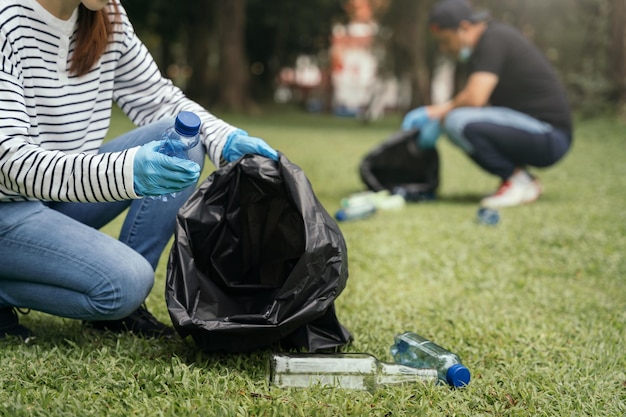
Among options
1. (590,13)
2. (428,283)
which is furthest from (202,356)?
(590,13)

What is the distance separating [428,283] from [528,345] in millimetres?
824

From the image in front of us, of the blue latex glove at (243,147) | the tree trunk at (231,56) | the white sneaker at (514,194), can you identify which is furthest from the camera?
the tree trunk at (231,56)

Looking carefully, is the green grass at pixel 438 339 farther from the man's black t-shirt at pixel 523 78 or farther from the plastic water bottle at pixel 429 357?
the man's black t-shirt at pixel 523 78

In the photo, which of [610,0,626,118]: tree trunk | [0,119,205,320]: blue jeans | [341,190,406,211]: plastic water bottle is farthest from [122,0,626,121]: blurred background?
[0,119,205,320]: blue jeans

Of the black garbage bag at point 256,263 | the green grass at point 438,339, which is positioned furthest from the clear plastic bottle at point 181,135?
the green grass at point 438,339

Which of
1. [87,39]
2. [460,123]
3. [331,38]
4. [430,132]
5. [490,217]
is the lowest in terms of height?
[331,38]

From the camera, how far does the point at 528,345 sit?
242cm

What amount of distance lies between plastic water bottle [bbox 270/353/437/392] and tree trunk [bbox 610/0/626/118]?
10864 millimetres

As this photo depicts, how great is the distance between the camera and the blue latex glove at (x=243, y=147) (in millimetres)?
2266

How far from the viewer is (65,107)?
7.02 ft

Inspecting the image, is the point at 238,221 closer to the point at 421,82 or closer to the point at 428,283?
the point at 428,283

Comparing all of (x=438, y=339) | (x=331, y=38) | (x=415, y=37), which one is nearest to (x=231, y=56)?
(x=415, y=37)

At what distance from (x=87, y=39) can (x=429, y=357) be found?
1.39 meters

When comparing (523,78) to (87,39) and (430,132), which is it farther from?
(87,39)
